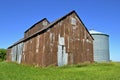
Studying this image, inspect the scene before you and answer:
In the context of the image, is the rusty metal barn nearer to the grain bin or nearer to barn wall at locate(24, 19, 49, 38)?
the grain bin

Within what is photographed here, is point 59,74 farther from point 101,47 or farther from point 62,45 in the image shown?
point 101,47

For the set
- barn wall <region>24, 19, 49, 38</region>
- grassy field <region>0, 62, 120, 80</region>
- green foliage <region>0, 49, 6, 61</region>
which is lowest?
grassy field <region>0, 62, 120, 80</region>

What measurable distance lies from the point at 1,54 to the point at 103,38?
108 ft

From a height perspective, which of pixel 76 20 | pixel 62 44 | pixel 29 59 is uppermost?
pixel 76 20

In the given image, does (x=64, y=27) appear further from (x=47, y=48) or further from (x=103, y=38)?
(x=103, y=38)

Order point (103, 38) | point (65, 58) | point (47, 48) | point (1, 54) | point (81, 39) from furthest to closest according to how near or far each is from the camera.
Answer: point (1, 54)
point (103, 38)
point (81, 39)
point (65, 58)
point (47, 48)

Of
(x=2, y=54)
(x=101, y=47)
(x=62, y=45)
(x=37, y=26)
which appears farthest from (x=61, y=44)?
(x=2, y=54)

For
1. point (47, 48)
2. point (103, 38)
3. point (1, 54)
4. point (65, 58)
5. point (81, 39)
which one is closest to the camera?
point (47, 48)

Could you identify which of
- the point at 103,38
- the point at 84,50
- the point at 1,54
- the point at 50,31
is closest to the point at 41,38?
the point at 50,31

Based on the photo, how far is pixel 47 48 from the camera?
81.7ft

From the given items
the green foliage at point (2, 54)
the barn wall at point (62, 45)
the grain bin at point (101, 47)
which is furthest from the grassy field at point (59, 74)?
the green foliage at point (2, 54)

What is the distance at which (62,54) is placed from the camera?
26.3m

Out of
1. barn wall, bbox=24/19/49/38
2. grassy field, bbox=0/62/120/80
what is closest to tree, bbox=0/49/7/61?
barn wall, bbox=24/19/49/38

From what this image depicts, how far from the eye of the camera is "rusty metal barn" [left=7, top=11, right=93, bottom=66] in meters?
25.1
